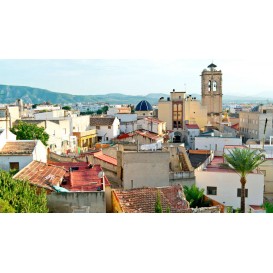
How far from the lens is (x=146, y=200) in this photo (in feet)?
17.1

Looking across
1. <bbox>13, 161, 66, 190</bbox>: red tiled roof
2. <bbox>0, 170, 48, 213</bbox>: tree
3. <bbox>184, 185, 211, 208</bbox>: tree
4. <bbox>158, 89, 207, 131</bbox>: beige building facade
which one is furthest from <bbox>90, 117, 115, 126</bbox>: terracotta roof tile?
<bbox>0, 170, 48, 213</bbox>: tree

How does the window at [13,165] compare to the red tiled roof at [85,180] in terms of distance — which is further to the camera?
the window at [13,165]

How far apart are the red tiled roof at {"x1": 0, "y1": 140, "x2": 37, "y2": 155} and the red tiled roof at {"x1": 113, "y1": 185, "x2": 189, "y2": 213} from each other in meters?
2.35

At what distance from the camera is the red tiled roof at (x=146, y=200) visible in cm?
502

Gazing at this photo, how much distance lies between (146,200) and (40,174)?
175 cm

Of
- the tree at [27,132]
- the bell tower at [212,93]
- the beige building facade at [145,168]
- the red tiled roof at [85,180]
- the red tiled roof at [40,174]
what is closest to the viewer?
the red tiled roof at [40,174]

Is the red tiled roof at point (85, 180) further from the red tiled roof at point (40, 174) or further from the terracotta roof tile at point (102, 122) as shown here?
the terracotta roof tile at point (102, 122)

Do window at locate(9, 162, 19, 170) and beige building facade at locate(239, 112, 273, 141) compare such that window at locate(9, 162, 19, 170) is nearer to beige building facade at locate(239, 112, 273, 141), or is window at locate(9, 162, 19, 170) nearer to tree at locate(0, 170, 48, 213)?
tree at locate(0, 170, 48, 213)

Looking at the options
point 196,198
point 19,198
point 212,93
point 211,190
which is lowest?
point 211,190

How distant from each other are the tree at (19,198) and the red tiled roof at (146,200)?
3.89 feet

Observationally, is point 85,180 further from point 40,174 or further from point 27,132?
point 27,132

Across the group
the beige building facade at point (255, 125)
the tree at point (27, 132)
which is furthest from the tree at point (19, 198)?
the beige building facade at point (255, 125)

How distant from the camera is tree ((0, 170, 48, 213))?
3.73 m

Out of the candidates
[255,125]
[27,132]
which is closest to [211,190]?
[27,132]
